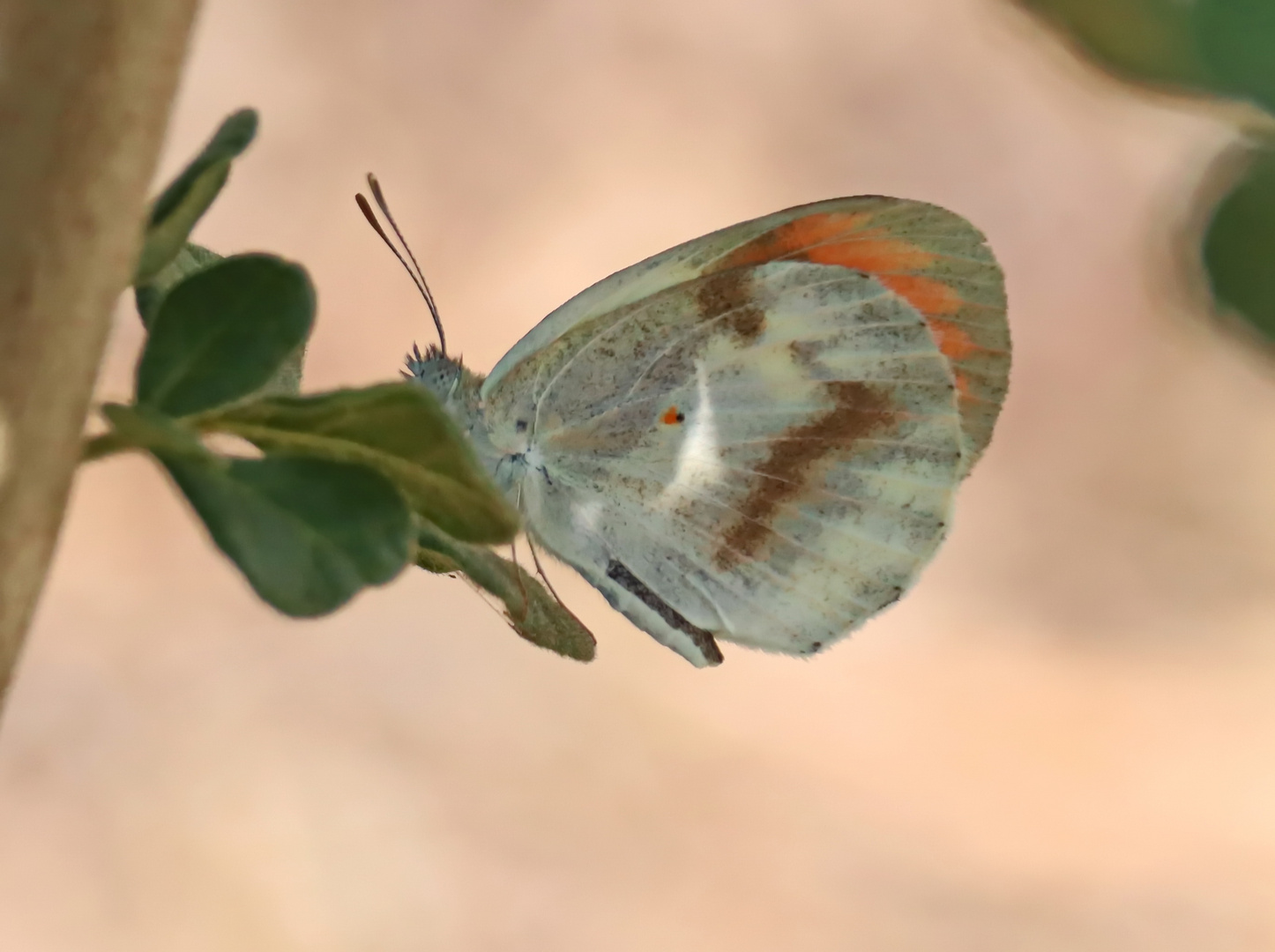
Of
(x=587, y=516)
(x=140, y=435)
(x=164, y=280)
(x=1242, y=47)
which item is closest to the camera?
(x=1242, y=47)

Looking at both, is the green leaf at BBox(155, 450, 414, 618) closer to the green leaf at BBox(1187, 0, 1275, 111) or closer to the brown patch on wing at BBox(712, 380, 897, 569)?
the green leaf at BBox(1187, 0, 1275, 111)

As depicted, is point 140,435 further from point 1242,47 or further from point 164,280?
point 1242,47

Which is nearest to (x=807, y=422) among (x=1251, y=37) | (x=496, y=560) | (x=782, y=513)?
(x=782, y=513)

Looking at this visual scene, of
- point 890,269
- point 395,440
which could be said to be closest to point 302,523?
point 395,440

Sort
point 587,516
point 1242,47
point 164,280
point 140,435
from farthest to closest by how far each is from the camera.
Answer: point 587,516 → point 164,280 → point 140,435 → point 1242,47

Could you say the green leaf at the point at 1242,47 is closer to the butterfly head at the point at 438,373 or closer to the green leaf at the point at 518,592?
the green leaf at the point at 518,592

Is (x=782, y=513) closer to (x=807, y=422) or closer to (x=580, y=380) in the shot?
(x=807, y=422)

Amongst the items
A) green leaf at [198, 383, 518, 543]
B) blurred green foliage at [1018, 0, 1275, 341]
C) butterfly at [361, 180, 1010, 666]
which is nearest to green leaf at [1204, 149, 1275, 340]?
blurred green foliage at [1018, 0, 1275, 341]

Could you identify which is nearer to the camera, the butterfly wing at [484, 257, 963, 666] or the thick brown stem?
the thick brown stem
